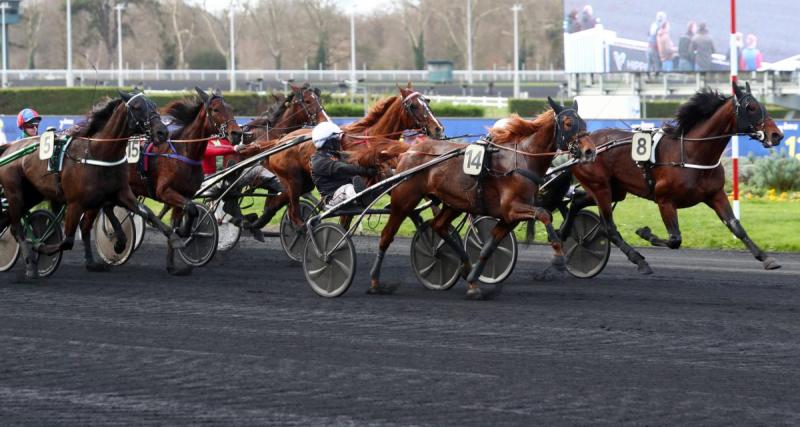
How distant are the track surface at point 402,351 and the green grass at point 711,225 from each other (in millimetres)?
2367

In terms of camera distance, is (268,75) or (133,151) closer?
(133,151)

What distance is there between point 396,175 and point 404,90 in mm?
2303

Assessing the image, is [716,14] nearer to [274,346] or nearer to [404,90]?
[404,90]

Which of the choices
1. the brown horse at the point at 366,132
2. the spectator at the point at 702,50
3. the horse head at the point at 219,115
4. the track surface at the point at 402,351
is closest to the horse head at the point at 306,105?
the brown horse at the point at 366,132

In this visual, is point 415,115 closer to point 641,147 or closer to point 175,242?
point 641,147

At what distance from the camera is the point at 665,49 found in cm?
3838

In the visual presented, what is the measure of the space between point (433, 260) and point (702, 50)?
29.6 m

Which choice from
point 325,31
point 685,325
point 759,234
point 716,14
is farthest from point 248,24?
point 685,325

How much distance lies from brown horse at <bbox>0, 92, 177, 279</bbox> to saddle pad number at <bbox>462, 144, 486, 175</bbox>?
7.91ft

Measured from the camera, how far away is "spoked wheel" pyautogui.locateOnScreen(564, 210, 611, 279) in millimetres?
10570

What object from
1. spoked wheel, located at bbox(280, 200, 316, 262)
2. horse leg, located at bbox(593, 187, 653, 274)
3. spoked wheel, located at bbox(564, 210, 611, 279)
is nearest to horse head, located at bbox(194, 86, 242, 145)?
spoked wheel, located at bbox(280, 200, 316, 262)

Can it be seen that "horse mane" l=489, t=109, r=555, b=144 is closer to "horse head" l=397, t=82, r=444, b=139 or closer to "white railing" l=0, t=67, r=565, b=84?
"horse head" l=397, t=82, r=444, b=139

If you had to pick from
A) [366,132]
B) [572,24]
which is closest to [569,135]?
[366,132]

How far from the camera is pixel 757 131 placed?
10289 mm
